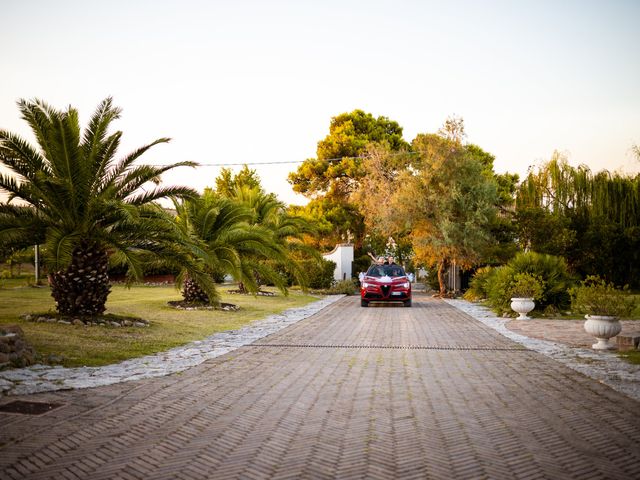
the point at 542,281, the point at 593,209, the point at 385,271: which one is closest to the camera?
the point at 542,281

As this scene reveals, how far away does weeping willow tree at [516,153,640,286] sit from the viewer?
92.5 ft

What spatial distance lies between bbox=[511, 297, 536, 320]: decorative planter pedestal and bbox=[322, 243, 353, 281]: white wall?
19.3 m

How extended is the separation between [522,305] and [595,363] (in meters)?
7.32

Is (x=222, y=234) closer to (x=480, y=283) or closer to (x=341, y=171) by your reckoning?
(x=480, y=283)

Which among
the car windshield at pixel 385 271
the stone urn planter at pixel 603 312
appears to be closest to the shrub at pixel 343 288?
the car windshield at pixel 385 271

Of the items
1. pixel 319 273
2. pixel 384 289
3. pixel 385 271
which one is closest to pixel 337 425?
pixel 384 289

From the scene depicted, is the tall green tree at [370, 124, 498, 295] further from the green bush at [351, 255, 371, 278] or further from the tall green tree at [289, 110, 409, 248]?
the tall green tree at [289, 110, 409, 248]

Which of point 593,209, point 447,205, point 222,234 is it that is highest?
point 593,209

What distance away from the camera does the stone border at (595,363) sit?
7.50m

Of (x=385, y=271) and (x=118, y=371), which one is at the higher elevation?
(x=385, y=271)

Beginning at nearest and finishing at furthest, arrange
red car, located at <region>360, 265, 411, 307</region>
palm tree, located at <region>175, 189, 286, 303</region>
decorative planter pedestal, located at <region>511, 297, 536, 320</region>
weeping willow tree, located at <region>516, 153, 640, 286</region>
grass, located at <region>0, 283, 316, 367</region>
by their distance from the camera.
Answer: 1. grass, located at <region>0, 283, 316, 367</region>
2. decorative planter pedestal, located at <region>511, 297, 536, 320</region>
3. palm tree, located at <region>175, 189, 286, 303</region>
4. red car, located at <region>360, 265, 411, 307</region>
5. weeping willow tree, located at <region>516, 153, 640, 286</region>

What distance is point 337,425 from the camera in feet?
18.0

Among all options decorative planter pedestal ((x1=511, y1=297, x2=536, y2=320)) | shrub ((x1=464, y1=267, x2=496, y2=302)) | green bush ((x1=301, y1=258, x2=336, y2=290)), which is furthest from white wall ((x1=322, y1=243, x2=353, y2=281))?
decorative planter pedestal ((x1=511, y1=297, x2=536, y2=320))

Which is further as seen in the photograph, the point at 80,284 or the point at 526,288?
the point at 526,288
